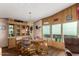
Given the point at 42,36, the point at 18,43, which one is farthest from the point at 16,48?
the point at 42,36

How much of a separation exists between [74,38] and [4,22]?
39.2 inches

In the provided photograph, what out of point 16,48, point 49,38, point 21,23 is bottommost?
point 16,48

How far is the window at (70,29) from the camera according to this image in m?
1.93

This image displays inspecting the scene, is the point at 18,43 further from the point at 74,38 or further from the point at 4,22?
the point at 74,38

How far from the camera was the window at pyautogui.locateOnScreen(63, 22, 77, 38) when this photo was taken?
1933 millimetres

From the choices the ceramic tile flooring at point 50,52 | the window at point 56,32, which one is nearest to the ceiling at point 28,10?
the window at point 56,32

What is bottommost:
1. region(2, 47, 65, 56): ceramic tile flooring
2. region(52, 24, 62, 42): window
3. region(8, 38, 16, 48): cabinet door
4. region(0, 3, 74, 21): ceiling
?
region(2, 47, 65, 56): ceramic tile flooring

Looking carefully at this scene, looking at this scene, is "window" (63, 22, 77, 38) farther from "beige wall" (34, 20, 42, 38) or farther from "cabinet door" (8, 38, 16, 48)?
"cabinet door" (8, 38, 16, 48)

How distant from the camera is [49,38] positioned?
2018 millimetres

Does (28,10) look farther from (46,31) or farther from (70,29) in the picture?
(70,29)

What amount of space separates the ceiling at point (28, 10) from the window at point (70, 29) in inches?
9.7

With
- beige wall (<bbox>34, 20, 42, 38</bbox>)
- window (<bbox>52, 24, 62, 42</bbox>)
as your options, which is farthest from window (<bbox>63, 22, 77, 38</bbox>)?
beige wall (<bbox>34, 20, 42, 38</bbox>)

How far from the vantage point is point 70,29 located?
6.40 ft

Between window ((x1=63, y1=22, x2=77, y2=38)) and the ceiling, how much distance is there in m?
0.25
